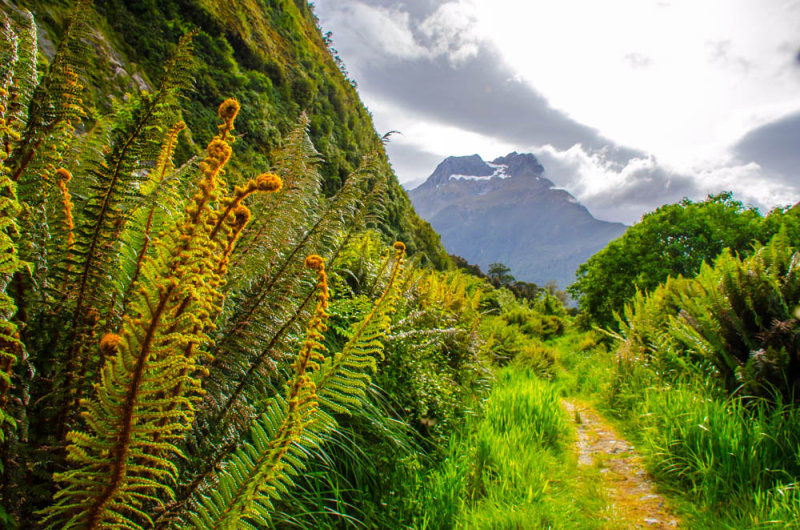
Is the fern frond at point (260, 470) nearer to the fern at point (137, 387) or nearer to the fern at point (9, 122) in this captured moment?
the fern at point (137, 387)

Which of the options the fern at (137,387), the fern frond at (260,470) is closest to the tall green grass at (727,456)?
the fern frond at (260,470)

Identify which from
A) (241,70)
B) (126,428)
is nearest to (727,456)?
(126,428)

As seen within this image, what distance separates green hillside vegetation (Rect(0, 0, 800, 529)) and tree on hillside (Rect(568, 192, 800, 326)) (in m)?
10.6

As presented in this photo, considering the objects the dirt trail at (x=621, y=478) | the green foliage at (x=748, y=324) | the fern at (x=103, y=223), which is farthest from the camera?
the green foliage at (x=748, y=324)

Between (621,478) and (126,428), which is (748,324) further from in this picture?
(126,428)

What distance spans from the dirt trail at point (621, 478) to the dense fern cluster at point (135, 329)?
106 inches

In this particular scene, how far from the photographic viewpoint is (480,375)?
4812 mm

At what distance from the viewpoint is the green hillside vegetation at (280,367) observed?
687mm

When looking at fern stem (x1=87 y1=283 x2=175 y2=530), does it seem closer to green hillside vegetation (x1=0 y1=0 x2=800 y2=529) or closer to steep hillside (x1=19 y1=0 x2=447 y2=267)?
green hillside vegetation (x1=0 y1=0 x2=800 y2=529)

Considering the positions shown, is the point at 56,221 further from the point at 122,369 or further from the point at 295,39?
the point at 295,39

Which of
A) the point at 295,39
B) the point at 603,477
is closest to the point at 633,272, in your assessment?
the point at 603,477

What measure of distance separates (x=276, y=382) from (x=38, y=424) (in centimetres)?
134

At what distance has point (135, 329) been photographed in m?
0.54

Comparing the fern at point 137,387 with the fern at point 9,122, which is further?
the fern at point 9,122
